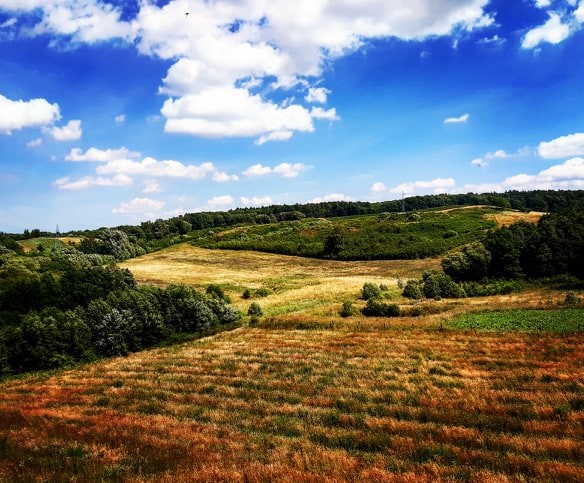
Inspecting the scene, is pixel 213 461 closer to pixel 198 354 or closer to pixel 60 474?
pixel 60 474

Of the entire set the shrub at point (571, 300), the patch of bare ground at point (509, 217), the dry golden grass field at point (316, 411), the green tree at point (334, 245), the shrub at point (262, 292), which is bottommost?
the shrub at point (262, 292)

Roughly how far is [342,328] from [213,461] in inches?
1304

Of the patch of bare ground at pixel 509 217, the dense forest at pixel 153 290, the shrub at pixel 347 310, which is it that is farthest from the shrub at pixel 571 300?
the patch of bare ground at pixel 509 217

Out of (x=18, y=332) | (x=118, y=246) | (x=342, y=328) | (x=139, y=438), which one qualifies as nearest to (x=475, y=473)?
(x=139, y=438)

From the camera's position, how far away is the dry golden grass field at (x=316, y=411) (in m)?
10.8

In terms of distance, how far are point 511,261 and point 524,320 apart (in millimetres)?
28076

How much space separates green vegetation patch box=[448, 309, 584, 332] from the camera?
35438mm

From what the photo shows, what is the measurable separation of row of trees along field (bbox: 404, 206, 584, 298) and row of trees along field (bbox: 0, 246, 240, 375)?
29.1 m

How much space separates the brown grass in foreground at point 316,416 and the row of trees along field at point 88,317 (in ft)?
16.4

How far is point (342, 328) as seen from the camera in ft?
142

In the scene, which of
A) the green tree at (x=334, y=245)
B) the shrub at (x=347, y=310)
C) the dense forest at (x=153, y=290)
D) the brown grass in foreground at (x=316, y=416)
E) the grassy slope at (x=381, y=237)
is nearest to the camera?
the brown grass in foreground at (x=316, y=416)

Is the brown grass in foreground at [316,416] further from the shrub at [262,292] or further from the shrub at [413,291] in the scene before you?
the shrub at [262,292]

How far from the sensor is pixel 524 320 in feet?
129

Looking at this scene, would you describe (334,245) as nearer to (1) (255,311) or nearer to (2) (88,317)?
(1) (255,311)
